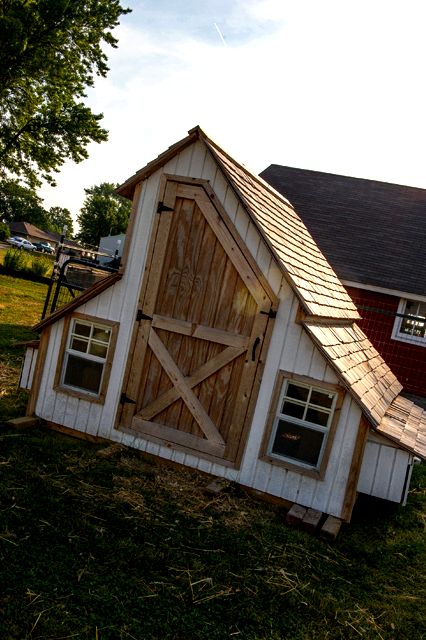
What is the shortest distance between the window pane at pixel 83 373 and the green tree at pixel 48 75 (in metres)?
19.6

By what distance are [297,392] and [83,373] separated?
302 cm

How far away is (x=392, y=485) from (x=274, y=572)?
2.01m

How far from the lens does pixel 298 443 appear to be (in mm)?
6137

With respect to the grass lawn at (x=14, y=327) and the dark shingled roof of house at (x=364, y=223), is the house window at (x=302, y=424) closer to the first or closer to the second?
the grass lawn at (x=14, y=327)

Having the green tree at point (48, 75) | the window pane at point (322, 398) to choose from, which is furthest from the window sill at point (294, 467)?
the green tree at point (48, 75)

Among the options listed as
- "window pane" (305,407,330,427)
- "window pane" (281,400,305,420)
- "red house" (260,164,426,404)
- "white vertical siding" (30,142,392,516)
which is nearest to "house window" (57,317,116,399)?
"white vertical siding" (30,142,392,516)

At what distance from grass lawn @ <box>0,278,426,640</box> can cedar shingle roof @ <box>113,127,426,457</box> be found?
139cm

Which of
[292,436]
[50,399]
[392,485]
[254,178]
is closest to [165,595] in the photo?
[292,436]

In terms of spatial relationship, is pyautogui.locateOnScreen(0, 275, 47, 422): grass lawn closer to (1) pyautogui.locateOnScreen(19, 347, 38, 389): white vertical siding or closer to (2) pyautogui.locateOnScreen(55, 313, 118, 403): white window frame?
(1) pyautogui.locateOnScreen(19, 347, 38, 389): white vertical siding

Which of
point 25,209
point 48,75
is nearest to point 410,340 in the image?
point 48,75

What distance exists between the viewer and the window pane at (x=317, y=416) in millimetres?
6031

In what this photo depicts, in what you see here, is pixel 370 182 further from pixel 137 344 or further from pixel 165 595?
pixel 165 595

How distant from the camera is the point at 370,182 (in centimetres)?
2219

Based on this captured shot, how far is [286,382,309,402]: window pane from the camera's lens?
6.14 meters
